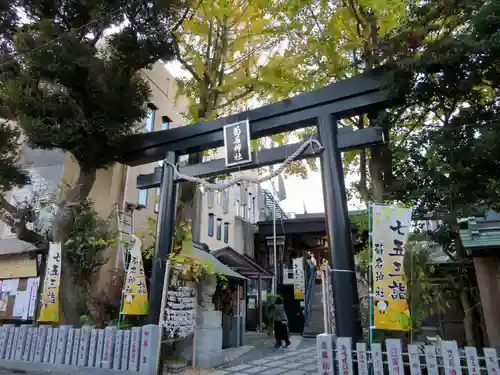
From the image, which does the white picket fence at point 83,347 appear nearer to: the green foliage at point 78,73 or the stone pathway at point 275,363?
the stone pathway at point 275,363

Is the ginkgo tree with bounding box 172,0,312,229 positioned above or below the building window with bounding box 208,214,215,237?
above

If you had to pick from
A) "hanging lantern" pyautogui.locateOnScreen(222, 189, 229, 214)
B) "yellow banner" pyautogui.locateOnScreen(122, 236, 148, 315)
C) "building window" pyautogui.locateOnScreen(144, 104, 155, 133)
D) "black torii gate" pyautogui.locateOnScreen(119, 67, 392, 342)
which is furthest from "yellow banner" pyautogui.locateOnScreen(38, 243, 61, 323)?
"hanging lantern" pyautogui.locateOnScreen(222, 189, 229, 214)

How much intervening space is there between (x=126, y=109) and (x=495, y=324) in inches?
390

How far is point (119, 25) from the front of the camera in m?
10.1

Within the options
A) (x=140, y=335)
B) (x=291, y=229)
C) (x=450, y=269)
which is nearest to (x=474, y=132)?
(x=450, y=269)

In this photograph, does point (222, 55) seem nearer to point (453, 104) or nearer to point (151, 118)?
point (151, 118)

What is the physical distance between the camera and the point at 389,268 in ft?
19.5

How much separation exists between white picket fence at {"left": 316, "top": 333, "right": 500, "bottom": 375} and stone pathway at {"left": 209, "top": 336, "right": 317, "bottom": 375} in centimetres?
319

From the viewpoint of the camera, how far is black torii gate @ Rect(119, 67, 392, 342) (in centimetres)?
658

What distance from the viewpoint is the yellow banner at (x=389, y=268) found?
5.68 m

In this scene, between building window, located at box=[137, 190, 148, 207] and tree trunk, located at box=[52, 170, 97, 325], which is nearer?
tree trunk, located at box=[52, 170, 97, 325]

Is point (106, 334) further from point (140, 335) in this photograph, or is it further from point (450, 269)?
point (450, 269)

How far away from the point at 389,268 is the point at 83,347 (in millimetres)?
6658

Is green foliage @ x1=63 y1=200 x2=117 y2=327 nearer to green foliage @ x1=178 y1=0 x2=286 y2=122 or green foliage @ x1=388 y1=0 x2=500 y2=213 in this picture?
green foliage @ x1=178 y1=0 x2=286 y2=122
